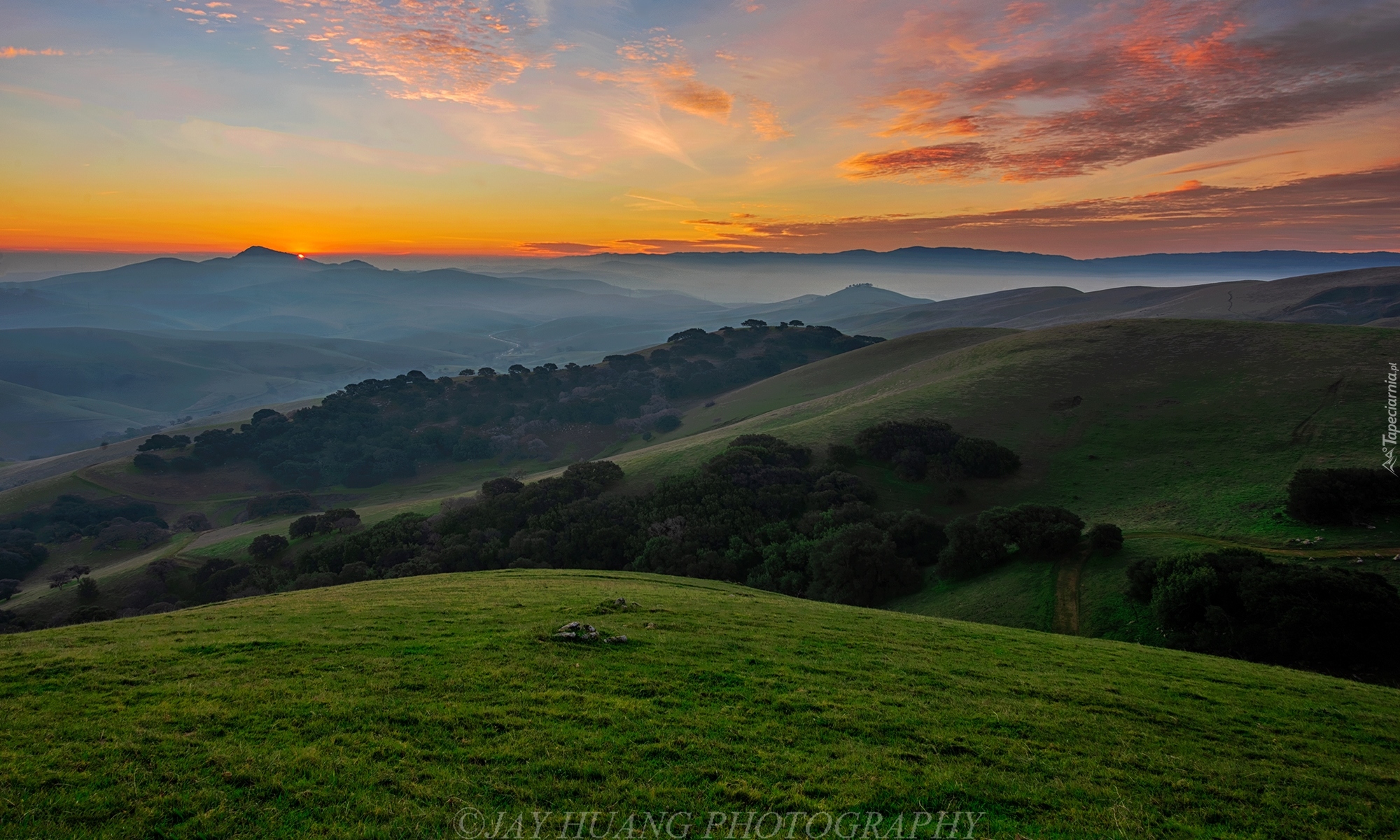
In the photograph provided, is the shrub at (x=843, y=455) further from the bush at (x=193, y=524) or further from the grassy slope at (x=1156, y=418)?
the bush at (x=193, y=524)

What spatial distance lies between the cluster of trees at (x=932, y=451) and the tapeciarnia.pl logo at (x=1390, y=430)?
18.7 meters

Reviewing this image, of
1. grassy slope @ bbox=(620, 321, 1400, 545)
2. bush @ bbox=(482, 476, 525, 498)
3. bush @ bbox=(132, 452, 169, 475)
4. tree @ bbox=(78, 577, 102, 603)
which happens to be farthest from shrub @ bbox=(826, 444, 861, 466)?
bush @ bbox=(132, 452, 169, 475)

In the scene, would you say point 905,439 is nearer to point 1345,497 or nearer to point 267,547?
point 1345,497

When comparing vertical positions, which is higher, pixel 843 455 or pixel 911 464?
pixel 843 455

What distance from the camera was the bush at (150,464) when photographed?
82250mm

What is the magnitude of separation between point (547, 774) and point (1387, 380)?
6496cm

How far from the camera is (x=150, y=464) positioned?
271 feet

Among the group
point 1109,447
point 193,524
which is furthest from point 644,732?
point 193,524

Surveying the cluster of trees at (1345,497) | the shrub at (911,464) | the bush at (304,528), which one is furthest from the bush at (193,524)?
the cluster of trees at (1345,497)

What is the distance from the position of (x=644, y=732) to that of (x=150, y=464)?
10468 centimetres

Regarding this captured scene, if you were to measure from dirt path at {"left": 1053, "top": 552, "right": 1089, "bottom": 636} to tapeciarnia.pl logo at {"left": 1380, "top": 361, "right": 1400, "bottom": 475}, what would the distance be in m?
15.0

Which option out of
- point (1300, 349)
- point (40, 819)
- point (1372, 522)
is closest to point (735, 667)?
point (40, 819)

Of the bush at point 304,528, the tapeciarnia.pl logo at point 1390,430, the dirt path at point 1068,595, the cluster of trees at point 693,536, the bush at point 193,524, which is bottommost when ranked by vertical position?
the bush at point 193,524

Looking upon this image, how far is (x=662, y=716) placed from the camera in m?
11.1
